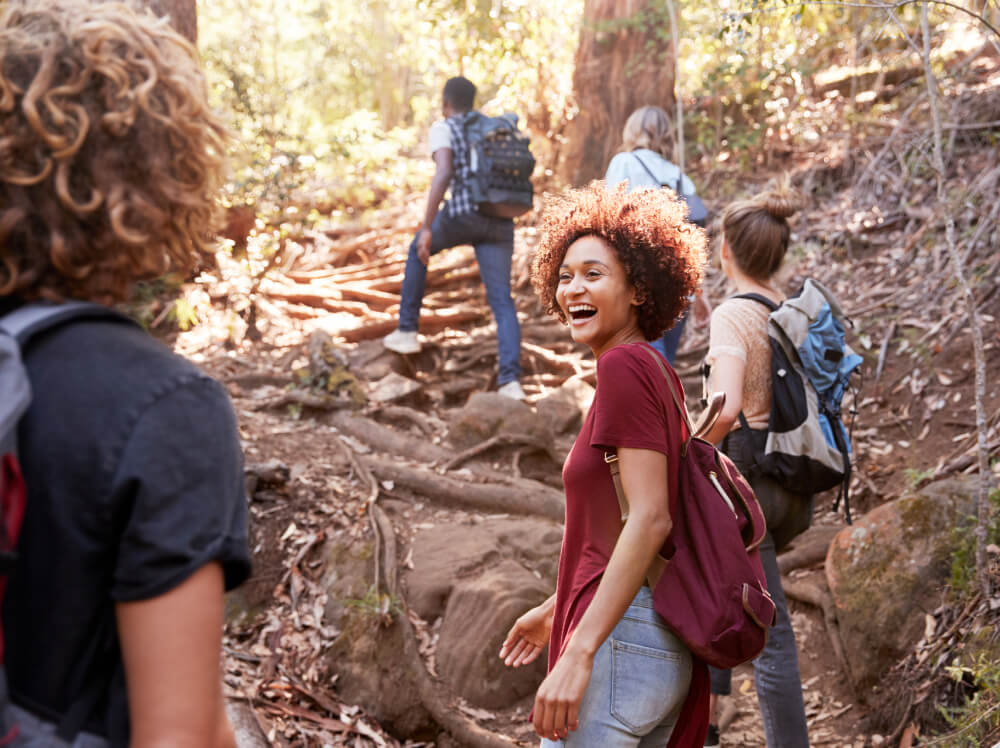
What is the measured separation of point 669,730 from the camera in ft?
7.19

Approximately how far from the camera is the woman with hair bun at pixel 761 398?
10.7 feet

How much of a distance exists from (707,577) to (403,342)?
5743mm

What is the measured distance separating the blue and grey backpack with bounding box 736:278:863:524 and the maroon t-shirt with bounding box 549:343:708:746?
1230 mm

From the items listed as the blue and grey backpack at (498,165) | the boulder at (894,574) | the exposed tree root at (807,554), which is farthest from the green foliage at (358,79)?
the exposed tree root at (807,554)

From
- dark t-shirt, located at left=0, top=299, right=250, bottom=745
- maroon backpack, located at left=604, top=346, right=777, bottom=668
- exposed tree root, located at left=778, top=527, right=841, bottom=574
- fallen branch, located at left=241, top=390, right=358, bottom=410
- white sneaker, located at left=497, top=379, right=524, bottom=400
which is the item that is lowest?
exposed tree root, located at left=778, top=527, right=841, bottom=574

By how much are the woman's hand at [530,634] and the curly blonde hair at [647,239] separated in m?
0.86

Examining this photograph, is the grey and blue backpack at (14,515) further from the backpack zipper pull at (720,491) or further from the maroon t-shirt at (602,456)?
the backpack zipper pull at (720,491)

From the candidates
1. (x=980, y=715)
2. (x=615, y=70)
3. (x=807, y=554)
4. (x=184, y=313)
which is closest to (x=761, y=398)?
(x=980, y=715)

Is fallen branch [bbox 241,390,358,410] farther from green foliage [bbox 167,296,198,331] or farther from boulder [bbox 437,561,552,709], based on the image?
boulder [bbox 437,561,552,709]

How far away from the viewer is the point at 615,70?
392 inches

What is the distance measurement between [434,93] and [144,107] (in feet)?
57.2

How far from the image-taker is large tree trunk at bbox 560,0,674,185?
9.78 metres

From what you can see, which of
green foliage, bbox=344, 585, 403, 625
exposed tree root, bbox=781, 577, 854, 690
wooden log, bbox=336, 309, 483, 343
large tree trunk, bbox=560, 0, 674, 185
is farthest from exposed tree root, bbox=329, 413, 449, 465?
large tree trunk, bbox=560, 0, 674, 185

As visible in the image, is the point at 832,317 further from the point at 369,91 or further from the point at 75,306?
the point at 369,91
